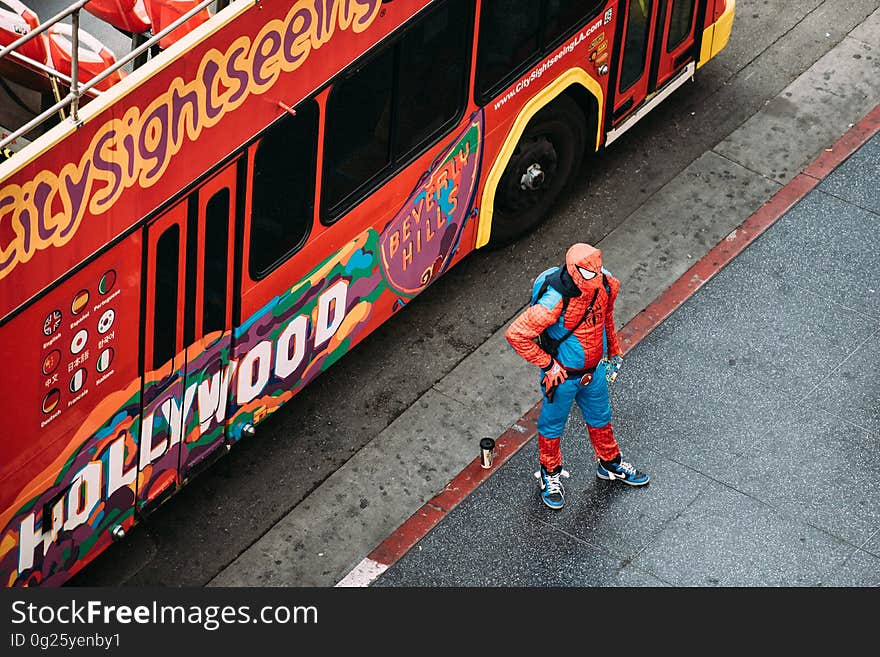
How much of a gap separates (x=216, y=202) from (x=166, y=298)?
589mm

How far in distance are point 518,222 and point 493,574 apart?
314 cm

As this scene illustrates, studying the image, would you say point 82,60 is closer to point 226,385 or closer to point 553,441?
point 226,385

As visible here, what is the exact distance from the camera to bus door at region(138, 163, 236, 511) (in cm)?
884

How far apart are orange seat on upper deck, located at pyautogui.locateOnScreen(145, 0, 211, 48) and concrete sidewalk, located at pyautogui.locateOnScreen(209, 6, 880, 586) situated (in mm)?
3333

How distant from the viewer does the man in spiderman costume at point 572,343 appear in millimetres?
9312

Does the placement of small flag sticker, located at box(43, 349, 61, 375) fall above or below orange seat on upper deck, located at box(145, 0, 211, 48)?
below

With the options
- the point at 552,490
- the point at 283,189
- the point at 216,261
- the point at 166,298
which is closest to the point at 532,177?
the point at 552,490

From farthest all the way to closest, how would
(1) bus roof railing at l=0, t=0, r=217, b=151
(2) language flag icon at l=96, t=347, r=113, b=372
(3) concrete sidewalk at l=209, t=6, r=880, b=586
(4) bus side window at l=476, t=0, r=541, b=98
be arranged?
(4) bus side window at l=476, t=0, r=541, b=98 → (3) concrete sidewalk at l=209, t=6, r=880, b=586 → (2) language flag icon at l=96, t=347, r=113, b=372 → (1) bus roof railing at l=0, t=0, r=217, b=151

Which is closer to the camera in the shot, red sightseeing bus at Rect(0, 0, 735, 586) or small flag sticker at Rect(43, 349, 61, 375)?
red sightseeing bus at Rect(0, 0, 735, 586)

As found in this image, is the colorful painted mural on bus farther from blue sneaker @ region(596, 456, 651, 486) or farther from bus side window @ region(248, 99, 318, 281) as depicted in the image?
blue sneaker @ region(596, 456, 651, 486)

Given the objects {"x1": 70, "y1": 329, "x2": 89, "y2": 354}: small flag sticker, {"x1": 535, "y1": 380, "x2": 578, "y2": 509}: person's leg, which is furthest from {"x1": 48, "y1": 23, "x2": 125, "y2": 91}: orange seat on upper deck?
{"x1": 535, "y1": 380, "x2": 578, "y2": 509}: person's leg

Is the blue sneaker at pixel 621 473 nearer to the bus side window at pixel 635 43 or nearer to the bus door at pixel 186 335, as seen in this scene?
the bus door at pixel 186 335

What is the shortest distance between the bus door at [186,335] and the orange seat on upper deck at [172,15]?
78cm

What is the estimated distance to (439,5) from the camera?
33.0 feet
